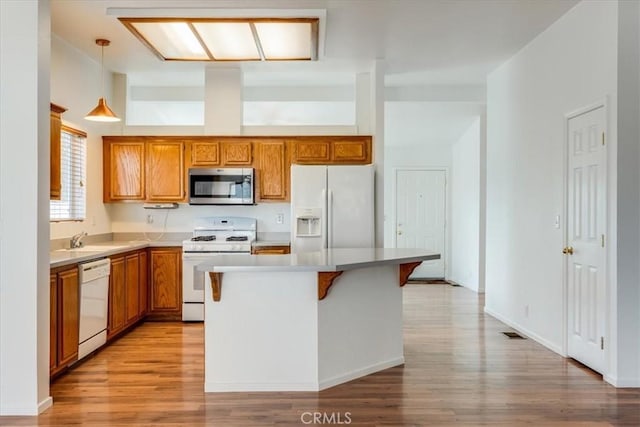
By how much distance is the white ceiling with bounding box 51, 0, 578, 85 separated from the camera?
395 cm

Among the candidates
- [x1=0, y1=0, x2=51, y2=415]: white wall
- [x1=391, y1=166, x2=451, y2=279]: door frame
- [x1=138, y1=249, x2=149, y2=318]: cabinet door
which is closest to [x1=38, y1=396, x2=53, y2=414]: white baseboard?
[x1=0, y1=0, x2=51, y2=415]: white wall

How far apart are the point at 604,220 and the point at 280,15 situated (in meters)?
2.80

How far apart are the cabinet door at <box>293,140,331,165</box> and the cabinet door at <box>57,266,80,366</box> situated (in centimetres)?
286

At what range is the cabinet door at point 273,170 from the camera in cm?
585

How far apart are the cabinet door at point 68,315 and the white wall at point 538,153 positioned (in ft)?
13.1

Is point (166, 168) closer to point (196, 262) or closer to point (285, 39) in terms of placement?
point (196, 262)

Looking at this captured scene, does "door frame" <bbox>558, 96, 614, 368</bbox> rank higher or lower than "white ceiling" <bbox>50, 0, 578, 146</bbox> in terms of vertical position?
lower

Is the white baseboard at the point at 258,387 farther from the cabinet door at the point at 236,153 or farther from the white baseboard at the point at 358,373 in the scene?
the cabinet door at the point at 236,153

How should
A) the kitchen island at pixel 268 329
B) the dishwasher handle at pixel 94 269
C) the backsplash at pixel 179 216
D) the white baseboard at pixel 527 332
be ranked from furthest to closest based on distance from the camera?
the backsplash at pixel 179 216 → the white baseboard at pixel 527 332 → the dishwasher handle at pixel 94 269 → the kitchen island at pixel 268 329

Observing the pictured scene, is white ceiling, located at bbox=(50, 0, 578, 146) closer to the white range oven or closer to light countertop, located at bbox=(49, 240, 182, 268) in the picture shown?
light countertop, located at bbox=(49, 240, 182, 268)

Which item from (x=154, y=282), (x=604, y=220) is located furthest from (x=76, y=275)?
(x=604, y=220)

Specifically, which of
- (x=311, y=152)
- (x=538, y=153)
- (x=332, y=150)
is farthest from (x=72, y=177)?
(x=538, y=153)

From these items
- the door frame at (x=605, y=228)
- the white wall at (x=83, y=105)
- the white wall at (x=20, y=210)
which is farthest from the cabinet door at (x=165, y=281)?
the door frame at (x=605, y=228)

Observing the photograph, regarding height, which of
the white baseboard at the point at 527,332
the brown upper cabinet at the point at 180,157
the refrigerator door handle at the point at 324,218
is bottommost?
Result: the white baseboard at the point at 527,332
